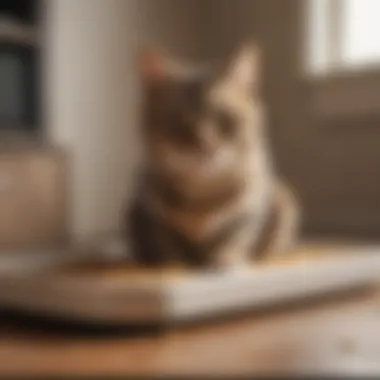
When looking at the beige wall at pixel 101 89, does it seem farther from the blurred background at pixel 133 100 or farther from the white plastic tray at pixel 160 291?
the white plastic tray at pixel 160 291

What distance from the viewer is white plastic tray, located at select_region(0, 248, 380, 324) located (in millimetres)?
629

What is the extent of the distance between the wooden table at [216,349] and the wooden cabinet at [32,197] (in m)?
0.94

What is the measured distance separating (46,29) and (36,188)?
377mm

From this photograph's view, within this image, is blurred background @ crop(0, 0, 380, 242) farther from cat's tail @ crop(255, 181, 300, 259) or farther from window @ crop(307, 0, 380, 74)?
cat's tail @ crop(255, 181, 300, 259)

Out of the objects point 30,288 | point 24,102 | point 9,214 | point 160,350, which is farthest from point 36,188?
point 160,350

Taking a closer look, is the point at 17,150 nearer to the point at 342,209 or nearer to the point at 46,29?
the point at 46,29

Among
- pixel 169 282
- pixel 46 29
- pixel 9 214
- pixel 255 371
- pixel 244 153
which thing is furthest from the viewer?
pixel 46 29

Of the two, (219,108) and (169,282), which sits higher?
(219,108)

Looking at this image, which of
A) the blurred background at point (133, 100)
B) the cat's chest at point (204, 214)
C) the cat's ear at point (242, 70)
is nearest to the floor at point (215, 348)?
the cat's chest at point (204, 214)

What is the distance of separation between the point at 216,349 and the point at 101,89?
1.46 metres

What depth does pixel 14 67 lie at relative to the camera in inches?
66.1

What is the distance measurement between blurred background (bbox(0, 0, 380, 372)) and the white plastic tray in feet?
2.65

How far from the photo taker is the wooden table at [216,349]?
53 centimetres

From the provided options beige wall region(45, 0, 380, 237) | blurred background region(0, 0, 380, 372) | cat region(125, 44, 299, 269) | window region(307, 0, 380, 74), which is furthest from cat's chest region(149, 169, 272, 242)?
window region(307, 0, 380, 74)
